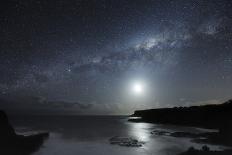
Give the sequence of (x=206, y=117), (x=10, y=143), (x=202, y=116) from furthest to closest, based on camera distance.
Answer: (x=202, y=116), (x=206, y=117), (x=10, y=143)

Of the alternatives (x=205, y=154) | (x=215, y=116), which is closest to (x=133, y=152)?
(x=205, y=154)

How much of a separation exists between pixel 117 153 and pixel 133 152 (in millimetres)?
3562

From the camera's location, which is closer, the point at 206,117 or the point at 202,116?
the point at 206,117

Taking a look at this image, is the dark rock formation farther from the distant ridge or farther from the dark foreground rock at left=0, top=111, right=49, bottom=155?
the dark foreground rock at left=0, top=111, right=49, bottom=155

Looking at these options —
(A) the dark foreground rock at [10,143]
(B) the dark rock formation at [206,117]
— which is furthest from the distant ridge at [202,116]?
(A) the dark foreground rock at [10,143]

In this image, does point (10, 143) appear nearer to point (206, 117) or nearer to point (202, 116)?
point (206, 117)

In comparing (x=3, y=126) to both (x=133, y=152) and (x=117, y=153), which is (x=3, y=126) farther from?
(x=133, y=152)

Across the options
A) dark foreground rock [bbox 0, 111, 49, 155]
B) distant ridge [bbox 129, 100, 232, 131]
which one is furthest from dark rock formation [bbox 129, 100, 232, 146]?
dark foreground rock [bbox 0, 111, 49, 155]

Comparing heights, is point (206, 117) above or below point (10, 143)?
above

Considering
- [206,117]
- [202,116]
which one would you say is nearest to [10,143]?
[206,117]

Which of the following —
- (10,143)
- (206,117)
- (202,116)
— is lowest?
(10,143)

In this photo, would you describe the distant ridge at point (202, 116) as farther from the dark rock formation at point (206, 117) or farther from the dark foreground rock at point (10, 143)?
the dark foreground rock at point (10, 143)

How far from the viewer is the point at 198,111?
152m

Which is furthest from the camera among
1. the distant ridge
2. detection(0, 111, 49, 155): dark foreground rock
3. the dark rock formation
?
the distant ridge
